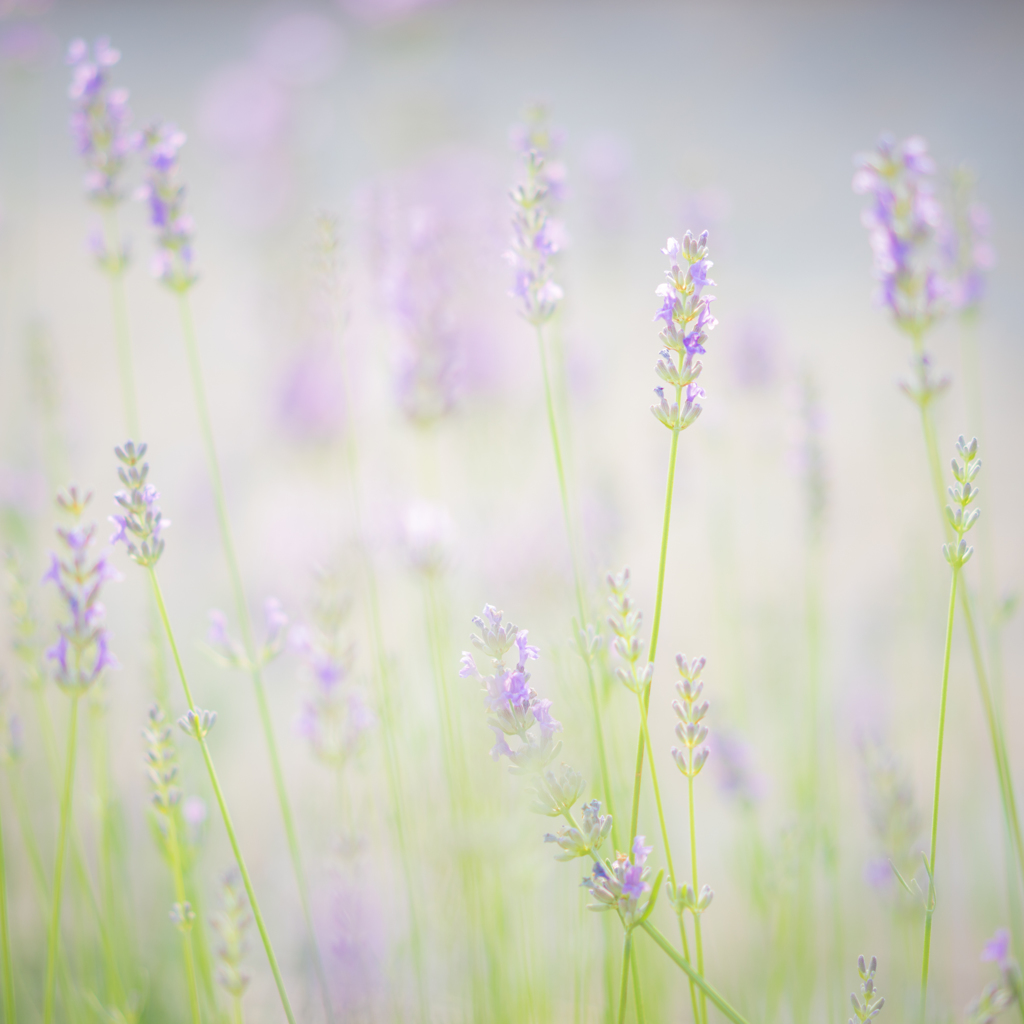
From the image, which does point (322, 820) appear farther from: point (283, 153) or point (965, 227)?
point (283, 153)

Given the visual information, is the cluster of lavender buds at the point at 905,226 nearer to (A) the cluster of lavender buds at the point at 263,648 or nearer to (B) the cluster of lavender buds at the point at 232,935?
(A) the cluster of lavender buds at the point at 263,648

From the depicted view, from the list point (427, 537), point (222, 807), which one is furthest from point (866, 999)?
point (427, 537)

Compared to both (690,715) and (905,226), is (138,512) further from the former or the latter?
(905,226)

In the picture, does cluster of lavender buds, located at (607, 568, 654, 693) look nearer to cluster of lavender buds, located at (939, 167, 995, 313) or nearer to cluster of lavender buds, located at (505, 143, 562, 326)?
cluster of lavender buds, located at (505, 143, 562, 326)

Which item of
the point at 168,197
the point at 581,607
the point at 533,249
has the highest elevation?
the point at 168,197

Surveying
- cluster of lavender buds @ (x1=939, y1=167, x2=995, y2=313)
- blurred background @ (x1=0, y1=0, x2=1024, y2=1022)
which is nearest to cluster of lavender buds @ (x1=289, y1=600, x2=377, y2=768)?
blurred background @ (x1=0, y1=0, x2=1024, y2=1022)

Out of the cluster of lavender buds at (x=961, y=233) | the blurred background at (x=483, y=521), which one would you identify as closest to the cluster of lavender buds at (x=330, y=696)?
the blurred background at (x=483, y=521)
